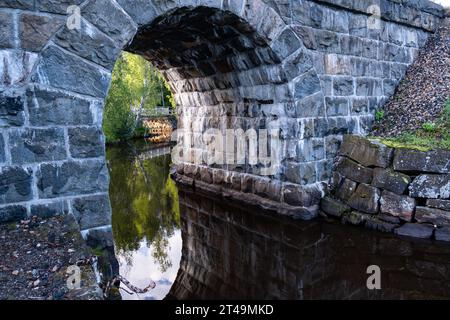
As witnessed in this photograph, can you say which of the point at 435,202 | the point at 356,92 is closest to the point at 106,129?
the point at 356,92

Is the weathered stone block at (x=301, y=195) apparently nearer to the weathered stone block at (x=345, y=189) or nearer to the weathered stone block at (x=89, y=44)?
the weathered stone block at (x=345, y=189)

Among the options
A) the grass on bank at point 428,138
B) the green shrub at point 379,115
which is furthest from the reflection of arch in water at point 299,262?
the green shrub at point 379,115

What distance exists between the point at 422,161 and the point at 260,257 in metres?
2.90

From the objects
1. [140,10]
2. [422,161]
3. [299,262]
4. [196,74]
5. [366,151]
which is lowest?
[299,262]

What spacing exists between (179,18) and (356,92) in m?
3.67

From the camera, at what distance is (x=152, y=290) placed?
457cm

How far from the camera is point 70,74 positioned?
3768 millimetres

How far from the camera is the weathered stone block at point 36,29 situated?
353cm

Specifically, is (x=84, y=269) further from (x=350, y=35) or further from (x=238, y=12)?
(x=350, y=35)

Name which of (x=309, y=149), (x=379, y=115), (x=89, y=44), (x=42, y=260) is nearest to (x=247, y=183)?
(x=309, y=149)

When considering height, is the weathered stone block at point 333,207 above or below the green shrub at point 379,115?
below

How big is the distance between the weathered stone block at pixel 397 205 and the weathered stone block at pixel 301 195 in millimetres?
1072

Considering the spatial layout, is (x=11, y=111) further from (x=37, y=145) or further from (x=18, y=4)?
(x=18, y=4)

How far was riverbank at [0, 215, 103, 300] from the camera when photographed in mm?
2498
